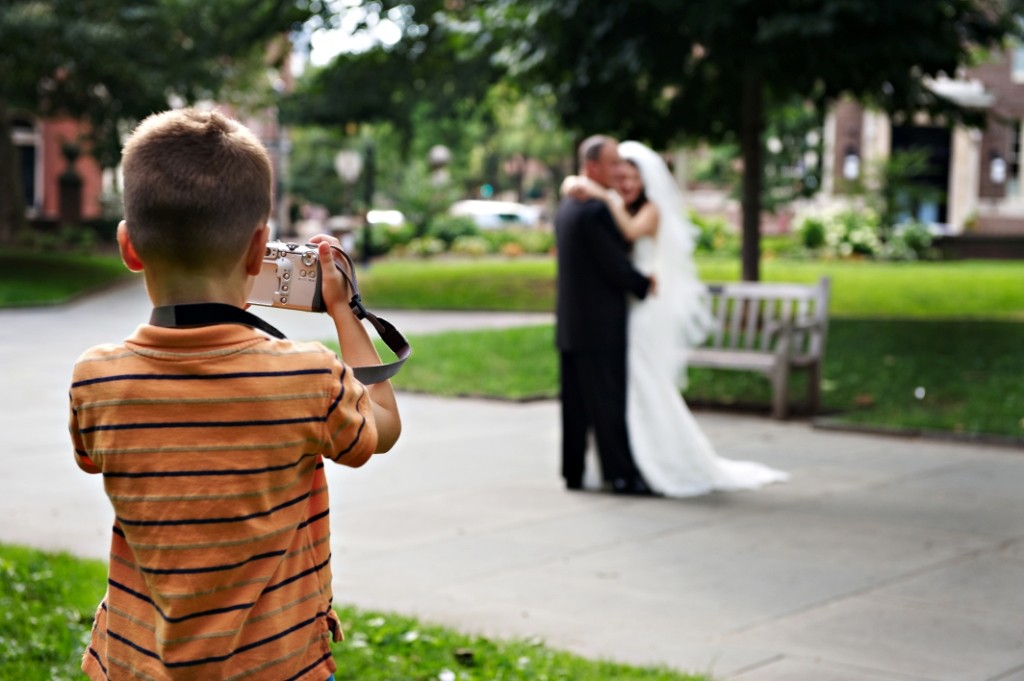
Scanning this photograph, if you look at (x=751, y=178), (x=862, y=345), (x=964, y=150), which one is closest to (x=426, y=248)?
(x=964, y=150)

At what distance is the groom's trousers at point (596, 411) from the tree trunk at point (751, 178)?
7.12m

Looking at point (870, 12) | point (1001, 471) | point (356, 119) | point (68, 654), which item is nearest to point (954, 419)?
point (1001, 471)

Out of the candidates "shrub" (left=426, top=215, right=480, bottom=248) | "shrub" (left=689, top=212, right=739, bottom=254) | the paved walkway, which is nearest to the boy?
the paved walkway

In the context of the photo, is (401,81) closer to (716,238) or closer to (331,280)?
(716,238)

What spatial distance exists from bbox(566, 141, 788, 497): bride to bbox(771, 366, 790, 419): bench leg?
256 centimetres

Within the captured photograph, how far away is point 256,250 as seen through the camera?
2.24m

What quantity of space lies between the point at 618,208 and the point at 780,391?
3.31 m

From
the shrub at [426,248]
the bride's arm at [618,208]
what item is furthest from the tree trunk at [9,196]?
the bride's arm at [618,208]

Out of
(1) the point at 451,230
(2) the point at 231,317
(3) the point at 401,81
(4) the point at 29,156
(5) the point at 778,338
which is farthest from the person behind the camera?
(4) the point at 29,156

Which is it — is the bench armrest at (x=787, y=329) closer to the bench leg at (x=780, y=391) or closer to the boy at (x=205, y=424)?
the bench leg at (x=780, y=391)

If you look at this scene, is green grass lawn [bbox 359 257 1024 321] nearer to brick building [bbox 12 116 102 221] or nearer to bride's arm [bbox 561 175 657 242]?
bride's arm [bbox 561 175 657 242]

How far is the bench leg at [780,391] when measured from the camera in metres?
11.1

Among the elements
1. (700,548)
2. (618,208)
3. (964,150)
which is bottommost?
(700,548)

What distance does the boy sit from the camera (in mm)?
2145
